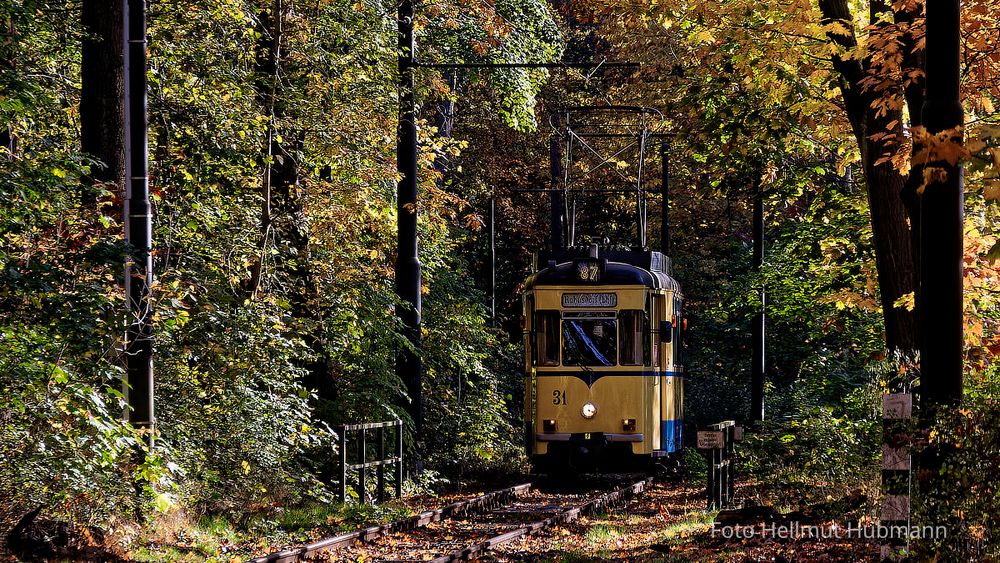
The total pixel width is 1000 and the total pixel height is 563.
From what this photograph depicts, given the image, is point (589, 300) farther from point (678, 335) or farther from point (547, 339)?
point (678, 335)

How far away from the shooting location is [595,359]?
20.0 meters

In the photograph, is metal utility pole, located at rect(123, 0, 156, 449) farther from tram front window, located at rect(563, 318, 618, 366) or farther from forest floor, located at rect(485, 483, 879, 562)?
tram front window, located at rect(563, 318, 618, 366)

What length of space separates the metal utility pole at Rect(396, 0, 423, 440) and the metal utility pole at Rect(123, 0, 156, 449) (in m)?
7.22

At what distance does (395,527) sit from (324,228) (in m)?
7.40

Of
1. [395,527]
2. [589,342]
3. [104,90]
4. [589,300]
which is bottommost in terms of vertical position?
[395,527]

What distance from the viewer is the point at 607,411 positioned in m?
20.0

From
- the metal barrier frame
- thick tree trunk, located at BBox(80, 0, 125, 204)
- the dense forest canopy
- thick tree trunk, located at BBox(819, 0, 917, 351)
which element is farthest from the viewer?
the metal barrier frame

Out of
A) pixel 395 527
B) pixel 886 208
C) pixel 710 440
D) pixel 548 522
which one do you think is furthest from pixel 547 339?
pixel 886 208

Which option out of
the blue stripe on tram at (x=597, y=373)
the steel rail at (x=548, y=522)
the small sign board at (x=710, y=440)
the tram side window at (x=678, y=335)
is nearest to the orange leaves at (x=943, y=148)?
the steel rail at (x=548, y=522)

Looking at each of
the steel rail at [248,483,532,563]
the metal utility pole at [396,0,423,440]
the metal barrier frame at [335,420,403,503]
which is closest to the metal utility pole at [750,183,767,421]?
the steel rail at [248,483,532,563]

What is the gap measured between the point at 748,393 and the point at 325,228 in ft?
61.6

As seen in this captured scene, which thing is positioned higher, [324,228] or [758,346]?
[324,228]

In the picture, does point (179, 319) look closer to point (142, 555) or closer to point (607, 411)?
point (142, 555)

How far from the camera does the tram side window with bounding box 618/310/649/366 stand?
65.0 ft
